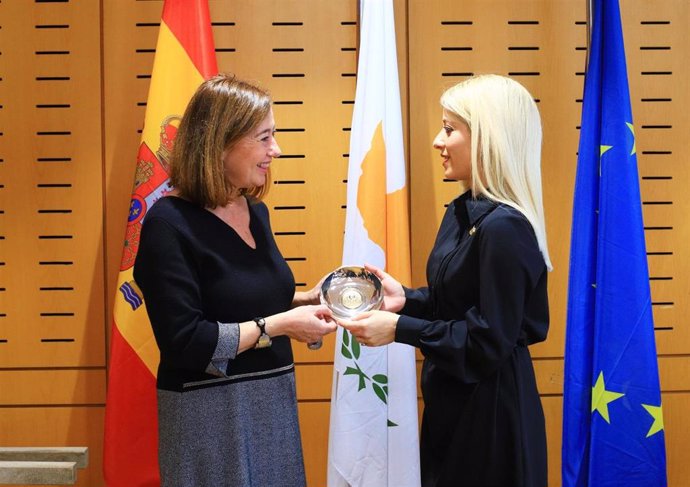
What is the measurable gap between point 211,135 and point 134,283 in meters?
1.13

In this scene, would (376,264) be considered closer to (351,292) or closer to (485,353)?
(351,292)

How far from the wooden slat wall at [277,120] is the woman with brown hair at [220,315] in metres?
1.26

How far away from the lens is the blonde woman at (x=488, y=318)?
1652mm

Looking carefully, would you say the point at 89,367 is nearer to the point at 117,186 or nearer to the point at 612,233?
the point at 117,186

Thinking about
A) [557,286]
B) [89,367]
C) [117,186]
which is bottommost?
[89,367]

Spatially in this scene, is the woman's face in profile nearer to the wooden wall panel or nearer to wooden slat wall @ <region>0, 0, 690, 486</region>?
wooden slat wall @ <region>0, 0, 690, 486</region>

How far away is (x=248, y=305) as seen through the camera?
5.86 feet

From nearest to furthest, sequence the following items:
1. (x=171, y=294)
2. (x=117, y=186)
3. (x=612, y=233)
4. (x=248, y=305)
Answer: (x=171, y=294) < (x=248, y=305) < (x=612, y=233) < (x=117, y=186)

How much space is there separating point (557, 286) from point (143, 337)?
173 centimetres

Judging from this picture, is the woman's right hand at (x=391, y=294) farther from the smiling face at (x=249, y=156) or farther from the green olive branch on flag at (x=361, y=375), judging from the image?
the green olive branch on flag at (x=361, y=375)

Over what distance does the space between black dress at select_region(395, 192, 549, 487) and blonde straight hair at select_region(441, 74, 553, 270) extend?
0.04 m

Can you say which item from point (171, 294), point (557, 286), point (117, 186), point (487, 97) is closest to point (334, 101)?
point (117, 186)

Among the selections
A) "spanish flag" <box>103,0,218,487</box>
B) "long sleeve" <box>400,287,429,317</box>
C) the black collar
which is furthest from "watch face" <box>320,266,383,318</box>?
"spanish flag" <box>103,0,218,487</box>

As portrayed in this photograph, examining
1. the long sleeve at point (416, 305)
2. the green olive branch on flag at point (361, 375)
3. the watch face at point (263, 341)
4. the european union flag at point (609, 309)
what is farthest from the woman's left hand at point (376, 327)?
the european union flag at point (609, 309)
